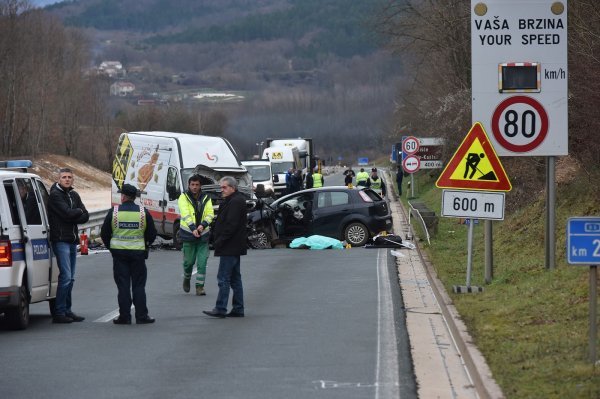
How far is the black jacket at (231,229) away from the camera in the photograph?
15.0 metres

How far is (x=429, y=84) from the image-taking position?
64.2m

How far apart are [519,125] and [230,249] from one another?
4.58 metres

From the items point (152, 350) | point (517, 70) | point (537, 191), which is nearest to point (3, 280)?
point (152, 350)

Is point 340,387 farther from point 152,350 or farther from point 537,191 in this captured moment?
point 537,191

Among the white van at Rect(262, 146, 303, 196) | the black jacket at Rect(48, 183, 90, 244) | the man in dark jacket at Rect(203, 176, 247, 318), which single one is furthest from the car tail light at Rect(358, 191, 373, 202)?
the white van at Rect(262, 146, 303, 196)

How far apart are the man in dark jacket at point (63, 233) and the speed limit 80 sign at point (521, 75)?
5.80m

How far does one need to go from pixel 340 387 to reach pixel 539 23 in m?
8.42

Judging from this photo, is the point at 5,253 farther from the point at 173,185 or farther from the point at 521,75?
the point at 173,185

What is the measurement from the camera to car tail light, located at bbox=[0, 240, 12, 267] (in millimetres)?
13383

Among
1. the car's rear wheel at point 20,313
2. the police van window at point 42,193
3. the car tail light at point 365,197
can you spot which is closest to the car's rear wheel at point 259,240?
the car tail light at point 365,197

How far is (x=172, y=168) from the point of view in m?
30.5

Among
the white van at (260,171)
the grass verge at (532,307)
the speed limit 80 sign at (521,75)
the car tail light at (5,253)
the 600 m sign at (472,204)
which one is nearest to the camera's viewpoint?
the grass verge at (532,307)

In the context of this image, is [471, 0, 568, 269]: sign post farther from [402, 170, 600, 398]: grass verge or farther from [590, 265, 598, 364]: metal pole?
[590, 265, 598, 364]: metal pole

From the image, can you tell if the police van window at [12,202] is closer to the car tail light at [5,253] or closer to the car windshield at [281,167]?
the car tail light at [5,253]
